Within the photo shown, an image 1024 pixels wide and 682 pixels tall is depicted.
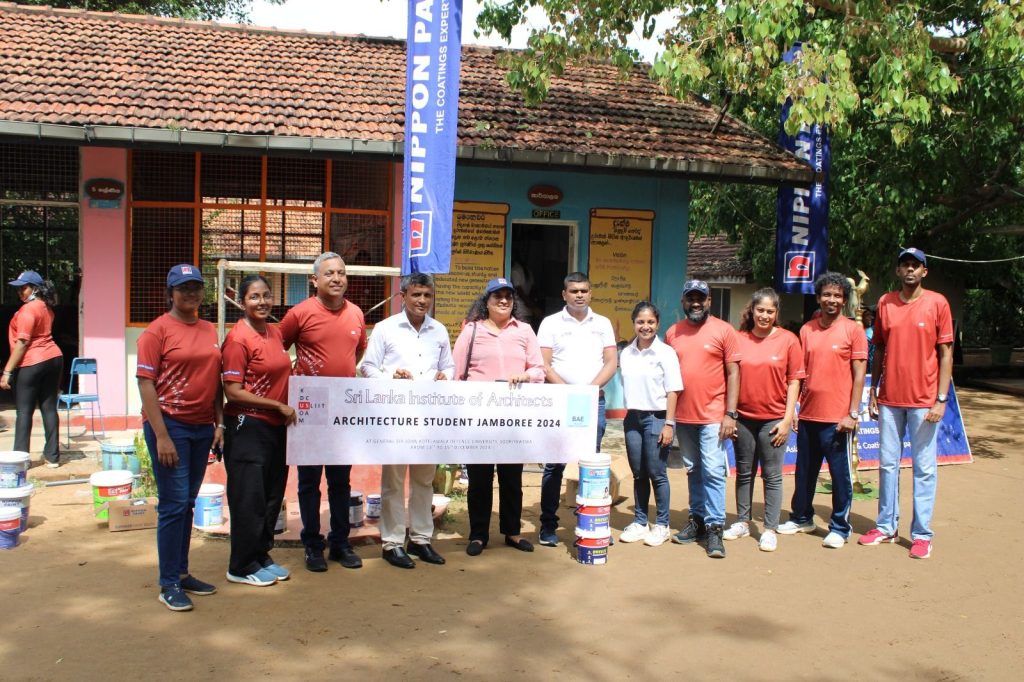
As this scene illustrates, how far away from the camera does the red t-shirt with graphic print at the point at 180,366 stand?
15.4ft

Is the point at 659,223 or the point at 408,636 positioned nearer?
the point at 408,636

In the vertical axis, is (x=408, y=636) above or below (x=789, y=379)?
below

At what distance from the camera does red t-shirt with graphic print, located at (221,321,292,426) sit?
5.00 m

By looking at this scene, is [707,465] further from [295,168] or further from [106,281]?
[106,281]

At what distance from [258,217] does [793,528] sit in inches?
276

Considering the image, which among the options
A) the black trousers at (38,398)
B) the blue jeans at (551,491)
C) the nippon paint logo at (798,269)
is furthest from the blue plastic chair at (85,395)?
the nippon paint logo at (798,269)

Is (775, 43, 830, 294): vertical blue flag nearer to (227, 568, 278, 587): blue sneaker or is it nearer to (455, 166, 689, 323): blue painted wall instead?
(455, 166, 689, 323): blue painted wall

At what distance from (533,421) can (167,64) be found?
8.01m

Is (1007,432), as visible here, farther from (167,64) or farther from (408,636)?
(167,64)

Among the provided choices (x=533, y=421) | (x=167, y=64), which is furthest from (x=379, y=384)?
(x=167, y=64)

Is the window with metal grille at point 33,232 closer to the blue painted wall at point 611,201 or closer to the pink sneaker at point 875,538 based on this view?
the blue painted wall at point 611,201

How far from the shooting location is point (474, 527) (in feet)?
20.2

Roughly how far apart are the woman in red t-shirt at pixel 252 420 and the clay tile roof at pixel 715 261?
18523 millimetres

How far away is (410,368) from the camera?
580 centimetres
